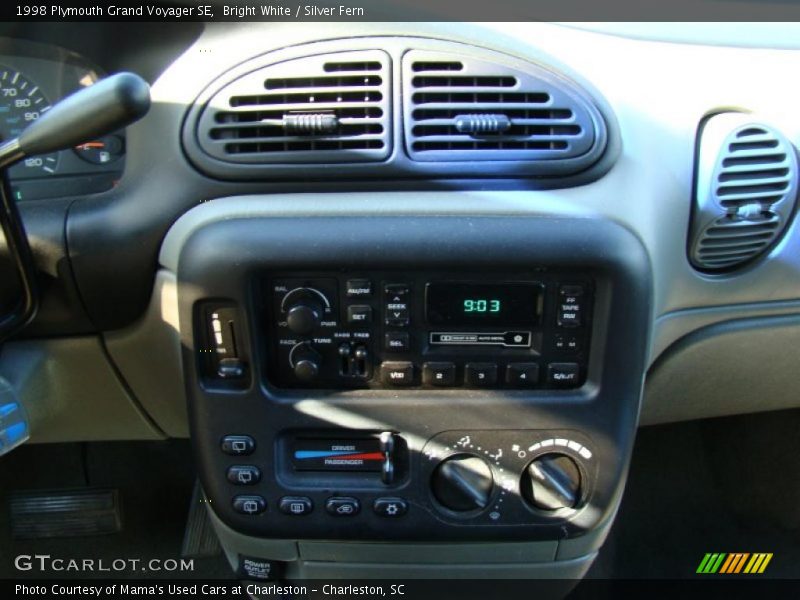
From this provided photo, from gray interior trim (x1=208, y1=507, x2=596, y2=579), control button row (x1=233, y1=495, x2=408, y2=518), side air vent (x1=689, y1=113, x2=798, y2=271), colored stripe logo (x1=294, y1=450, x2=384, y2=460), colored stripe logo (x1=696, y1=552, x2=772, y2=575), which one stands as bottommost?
colored stripe logo (x1=696, y1=552, x2=772, y2=575)

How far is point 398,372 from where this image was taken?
1.25 metres

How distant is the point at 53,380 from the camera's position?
1.42m

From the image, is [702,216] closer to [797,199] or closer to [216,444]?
[797,199]

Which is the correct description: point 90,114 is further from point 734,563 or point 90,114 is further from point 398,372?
point 734,563

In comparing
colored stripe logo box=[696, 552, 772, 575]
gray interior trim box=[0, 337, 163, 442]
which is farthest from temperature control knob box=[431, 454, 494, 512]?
colored stripe logo box=[696, 552, 772, 575]

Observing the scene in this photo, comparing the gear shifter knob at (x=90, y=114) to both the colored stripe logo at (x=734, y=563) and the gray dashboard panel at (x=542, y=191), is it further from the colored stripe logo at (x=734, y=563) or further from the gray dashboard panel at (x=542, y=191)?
the colored stripe logo at (x=734, y=563)

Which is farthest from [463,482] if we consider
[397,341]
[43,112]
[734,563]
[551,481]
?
[734,563]

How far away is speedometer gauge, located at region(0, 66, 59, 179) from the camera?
134cm

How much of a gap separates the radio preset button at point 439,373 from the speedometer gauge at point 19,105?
683 millimetres

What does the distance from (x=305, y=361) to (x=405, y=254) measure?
0.75 feet

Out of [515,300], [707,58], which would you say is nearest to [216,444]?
[515,300]

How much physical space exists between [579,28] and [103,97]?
2.46ft

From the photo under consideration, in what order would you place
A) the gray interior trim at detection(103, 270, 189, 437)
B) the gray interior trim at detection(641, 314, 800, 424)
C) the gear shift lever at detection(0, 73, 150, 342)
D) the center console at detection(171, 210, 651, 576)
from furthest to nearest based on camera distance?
the gray interior trim at detection(641, 314, 800, 424), the gray interior trim at detection(103, 270, 189, 437), the center console at detection(171, 210, 651, 576), the gear shift lever at detection(0, 73, 150, 342)

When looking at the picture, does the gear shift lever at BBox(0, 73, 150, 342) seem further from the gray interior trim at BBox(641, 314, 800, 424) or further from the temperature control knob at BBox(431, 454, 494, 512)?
the gray interior trim at BBox(641, 314, 800, 424)
